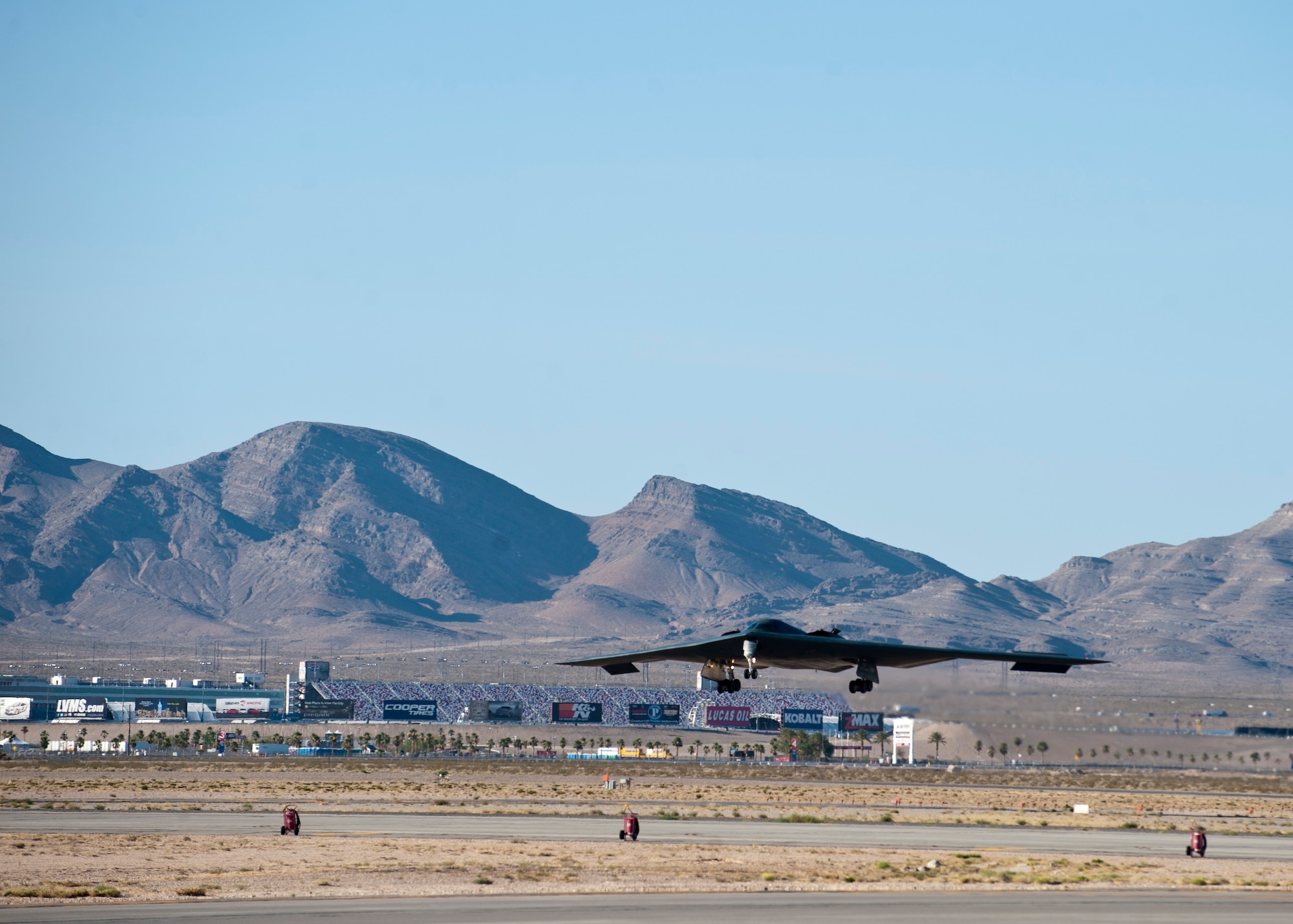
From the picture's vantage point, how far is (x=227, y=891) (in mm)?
47781

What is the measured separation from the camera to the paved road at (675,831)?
67750 mm

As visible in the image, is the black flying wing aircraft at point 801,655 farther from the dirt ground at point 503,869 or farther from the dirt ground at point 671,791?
the dirt ground at point 671,791

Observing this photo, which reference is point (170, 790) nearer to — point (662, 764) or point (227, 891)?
point (227, 891)

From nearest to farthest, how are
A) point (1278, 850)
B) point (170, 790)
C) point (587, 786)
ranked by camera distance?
point (1278, 850) → point (170, 790) → point (587, 786)

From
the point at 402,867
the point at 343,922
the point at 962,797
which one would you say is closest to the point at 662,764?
the point at 962,797

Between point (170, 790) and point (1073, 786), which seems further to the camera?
point (1073, 786)

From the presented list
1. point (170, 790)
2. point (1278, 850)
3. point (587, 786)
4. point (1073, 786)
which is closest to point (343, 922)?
point (1278, 850)

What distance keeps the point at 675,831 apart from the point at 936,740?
3540 inches

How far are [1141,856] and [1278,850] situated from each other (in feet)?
30.4

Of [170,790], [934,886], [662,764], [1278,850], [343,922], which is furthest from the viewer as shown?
[662,764]

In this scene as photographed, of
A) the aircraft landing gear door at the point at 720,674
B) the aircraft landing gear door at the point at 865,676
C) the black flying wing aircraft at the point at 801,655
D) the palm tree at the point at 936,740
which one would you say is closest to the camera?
the black flying wing aircraft at the point at 801,655

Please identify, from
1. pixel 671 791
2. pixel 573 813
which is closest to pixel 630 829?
pixel 573 813

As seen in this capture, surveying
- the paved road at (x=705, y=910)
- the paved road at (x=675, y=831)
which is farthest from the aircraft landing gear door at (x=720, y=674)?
the paved road at (x=675, y=831)

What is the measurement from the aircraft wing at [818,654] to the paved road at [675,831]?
562 inches
